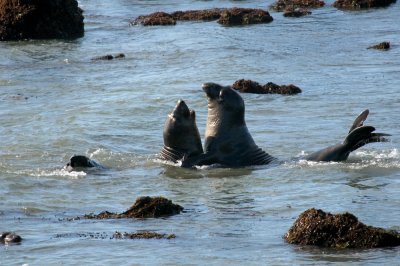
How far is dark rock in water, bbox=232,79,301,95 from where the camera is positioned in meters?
19.8

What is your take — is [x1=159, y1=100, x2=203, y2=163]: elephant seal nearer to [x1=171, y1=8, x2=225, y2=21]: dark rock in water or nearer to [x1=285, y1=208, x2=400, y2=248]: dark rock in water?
[x1=285, y1=208, x2=400, y2=248]: dark rock in water

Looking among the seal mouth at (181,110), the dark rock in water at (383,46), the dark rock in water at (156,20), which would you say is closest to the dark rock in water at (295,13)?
the dark rock in water at (156,20)

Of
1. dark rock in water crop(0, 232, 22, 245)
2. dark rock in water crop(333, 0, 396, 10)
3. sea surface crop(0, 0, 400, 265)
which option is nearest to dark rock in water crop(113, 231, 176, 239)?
sea surface crop(0, 0, 400, 265)

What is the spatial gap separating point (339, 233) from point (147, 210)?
2.36m

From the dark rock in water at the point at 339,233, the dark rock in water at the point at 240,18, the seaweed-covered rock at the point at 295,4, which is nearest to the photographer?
the dark rock in water at the point at 339,233

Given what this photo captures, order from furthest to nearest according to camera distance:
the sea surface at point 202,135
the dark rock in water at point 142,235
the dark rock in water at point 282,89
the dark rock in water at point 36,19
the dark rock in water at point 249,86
Answer: 1. the dark rock in water at point 36,19
2. the dark rock in water at point 249,86
3. the dark rock in water at point 282,89
4. the dark rock in water at point 142,235
5. the sea surface at point 202,135

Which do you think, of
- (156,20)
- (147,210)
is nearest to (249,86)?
(147,210)

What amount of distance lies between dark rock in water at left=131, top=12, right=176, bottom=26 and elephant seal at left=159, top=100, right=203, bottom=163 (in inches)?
706

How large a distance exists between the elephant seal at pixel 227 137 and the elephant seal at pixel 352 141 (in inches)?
28.7

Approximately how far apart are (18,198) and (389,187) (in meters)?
4.07

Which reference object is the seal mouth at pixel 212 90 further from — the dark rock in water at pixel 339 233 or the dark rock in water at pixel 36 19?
the dark rock in water at pixel 36 19

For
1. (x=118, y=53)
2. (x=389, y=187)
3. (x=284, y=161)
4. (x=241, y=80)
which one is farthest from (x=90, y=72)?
(x=389, y=187)

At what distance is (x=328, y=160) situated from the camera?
13.6 meters

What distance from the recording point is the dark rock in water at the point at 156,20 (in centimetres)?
3188
